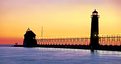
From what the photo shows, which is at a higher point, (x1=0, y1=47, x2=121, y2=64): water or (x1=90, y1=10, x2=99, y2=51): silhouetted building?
(x1=90, y1=10, x2=99, y2=51): silhouetted building

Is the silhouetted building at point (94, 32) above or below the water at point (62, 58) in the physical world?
above

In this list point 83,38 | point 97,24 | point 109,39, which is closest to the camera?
point 97,24

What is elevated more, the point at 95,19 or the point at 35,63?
the point at 95,19

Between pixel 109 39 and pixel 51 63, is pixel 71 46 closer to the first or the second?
pixel 109 39

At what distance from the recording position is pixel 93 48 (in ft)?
444

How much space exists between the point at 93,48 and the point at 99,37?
4.47 m

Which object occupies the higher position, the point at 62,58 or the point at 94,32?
the point at 94,32

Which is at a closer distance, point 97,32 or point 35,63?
point 35,63

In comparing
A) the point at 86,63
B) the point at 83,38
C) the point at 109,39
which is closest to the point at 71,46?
the point at 83,38

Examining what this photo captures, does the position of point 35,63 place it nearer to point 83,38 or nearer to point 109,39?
point 109,39

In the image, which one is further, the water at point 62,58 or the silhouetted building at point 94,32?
the silhouetted building at point 94,32

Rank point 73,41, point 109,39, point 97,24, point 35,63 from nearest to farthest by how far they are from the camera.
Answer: point 35,63, point 97,24, point 109,39, point 73,41

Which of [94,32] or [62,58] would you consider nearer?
[62,58]

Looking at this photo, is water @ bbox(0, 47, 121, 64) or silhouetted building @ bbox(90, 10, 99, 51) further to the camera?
silhouetted building @ bbox(90, 10, 99, 51)
